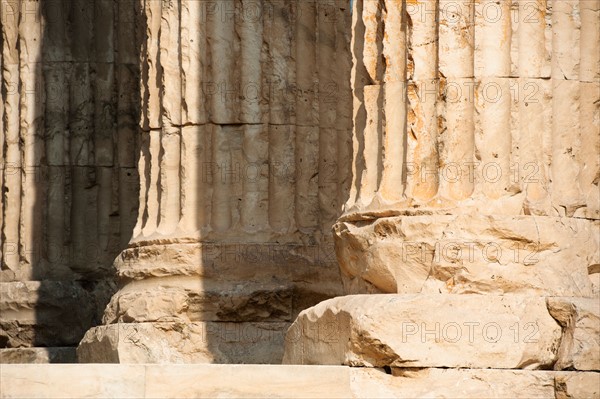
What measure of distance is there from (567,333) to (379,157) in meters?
1.64

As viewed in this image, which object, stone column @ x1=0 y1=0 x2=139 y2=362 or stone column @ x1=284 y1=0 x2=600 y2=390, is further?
stone column @ x1=0 y1=0 x2=139 y2=362

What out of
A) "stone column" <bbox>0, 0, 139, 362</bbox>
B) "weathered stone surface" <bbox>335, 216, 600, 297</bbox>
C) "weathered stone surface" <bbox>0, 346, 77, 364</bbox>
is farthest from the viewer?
"stone column" <bbox>0, 0, 139, 362</bbox>

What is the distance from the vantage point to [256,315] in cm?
1479

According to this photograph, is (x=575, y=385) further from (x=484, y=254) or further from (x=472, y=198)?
(x=472, y=198)

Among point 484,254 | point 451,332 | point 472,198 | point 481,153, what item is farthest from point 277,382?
point 481,153

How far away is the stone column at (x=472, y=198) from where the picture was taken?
1036 centimetres

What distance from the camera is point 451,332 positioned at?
1028cm

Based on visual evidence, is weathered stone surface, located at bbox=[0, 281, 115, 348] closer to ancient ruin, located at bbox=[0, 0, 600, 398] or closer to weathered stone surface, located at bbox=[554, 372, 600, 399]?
ancient ruin, located at bbox=[0, 0, 600, 398]

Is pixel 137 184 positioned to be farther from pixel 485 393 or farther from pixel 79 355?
pixel 485 393

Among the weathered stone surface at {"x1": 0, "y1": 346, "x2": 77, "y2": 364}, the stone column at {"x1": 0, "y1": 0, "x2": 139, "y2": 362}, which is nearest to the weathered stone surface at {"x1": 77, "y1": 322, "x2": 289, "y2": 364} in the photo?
the weathered stone surface at {"x1": 0, "y1": 346, "x2": 77, "y2": 364}

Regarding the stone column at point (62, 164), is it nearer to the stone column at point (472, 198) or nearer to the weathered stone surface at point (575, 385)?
the stone column at point (472, 198)

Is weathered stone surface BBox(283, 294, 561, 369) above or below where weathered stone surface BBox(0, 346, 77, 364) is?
above

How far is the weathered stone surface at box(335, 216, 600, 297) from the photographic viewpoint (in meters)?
10.5

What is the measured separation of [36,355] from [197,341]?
4.38 m
